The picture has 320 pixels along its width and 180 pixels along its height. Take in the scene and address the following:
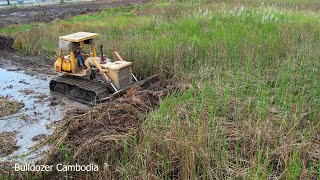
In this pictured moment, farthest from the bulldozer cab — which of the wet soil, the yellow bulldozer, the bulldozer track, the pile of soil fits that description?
the wet soil

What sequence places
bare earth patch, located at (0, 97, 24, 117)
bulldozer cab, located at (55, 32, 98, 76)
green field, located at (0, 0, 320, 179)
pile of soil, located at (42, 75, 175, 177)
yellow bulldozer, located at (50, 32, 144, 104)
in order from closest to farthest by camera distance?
green field, located at (0, 0, 320, 179) < pile of soil, located at (42, 75, 175, 177) < bare earth patch, located at (0, 97, 24, 117) < yellow bulldozer, located at (50, 32, 144, 104) < bulldozer cab, located at (55, 32, 98, 76)

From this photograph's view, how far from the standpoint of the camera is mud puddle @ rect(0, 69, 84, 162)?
6281 mm

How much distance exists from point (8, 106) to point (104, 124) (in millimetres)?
3528

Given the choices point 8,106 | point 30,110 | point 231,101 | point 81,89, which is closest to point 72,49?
point 81,89

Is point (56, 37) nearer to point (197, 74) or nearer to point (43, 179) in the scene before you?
point (197, 74)

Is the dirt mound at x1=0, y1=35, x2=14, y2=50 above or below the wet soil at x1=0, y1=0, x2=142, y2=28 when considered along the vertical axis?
below

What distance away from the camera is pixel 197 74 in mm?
7512

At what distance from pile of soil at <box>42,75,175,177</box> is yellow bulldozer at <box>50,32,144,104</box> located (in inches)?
18.5

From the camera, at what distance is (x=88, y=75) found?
27.4 ft

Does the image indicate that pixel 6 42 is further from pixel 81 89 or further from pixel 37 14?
pixel 37 14

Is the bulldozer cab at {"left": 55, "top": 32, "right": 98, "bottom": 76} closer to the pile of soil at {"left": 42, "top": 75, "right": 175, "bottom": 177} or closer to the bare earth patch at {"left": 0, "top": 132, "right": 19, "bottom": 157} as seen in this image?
the pile of soil at {"left": 42, "top": 75, "right": 175, "bottom": 177}

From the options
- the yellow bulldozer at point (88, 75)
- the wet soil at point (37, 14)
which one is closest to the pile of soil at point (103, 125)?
the yellow bulldozer at point (88, 75)

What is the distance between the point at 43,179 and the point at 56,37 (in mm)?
9543

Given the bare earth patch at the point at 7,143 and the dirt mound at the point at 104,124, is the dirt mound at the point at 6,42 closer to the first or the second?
the bare earth patch at the point at 7,143
